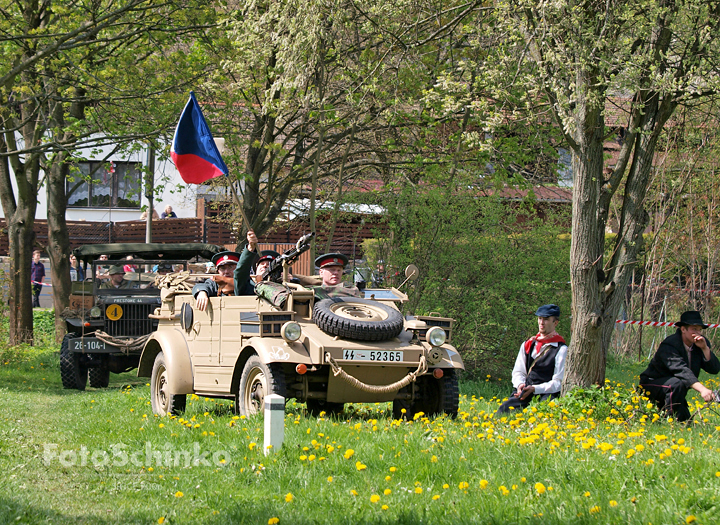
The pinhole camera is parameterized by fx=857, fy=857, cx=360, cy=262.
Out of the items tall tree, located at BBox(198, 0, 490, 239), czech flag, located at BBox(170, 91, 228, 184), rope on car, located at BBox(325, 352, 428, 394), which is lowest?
rope on car, located at BBox(325, 352, 428, 394)

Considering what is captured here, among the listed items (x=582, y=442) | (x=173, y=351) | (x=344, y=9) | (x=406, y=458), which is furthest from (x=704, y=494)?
(x=344, y=9)

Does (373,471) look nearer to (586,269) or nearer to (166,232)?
(586,269)

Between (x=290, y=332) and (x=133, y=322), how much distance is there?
315 inches

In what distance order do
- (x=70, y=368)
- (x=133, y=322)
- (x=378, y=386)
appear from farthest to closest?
(x=133, y=322), (x=70, y=368), (x=378, y=386)

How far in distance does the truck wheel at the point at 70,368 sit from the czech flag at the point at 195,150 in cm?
457

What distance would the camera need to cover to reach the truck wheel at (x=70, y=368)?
48.1 ft

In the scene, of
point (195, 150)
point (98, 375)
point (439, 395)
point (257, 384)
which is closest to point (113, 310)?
point (98, 375)

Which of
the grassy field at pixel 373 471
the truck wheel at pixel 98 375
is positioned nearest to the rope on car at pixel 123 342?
the truck wheel at pixel 98 375

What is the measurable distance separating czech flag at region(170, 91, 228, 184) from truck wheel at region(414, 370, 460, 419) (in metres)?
4.78

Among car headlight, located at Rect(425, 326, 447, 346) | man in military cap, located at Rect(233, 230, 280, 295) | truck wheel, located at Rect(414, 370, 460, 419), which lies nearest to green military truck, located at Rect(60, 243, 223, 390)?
man in military cap, located at Rect(233, 230, 280, 295)

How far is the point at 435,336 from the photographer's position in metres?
8.30

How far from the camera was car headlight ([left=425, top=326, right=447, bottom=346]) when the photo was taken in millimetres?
8266

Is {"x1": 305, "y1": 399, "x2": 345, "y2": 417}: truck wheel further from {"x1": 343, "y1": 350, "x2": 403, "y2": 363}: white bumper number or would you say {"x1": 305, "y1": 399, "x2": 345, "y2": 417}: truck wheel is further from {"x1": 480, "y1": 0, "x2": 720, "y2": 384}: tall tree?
{"x1": 480, "y1": 0, "x2": 720, "y2": 384}: tall tree

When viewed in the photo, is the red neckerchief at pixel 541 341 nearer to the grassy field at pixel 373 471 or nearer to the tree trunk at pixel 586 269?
the grassy field at pixel 373 471
